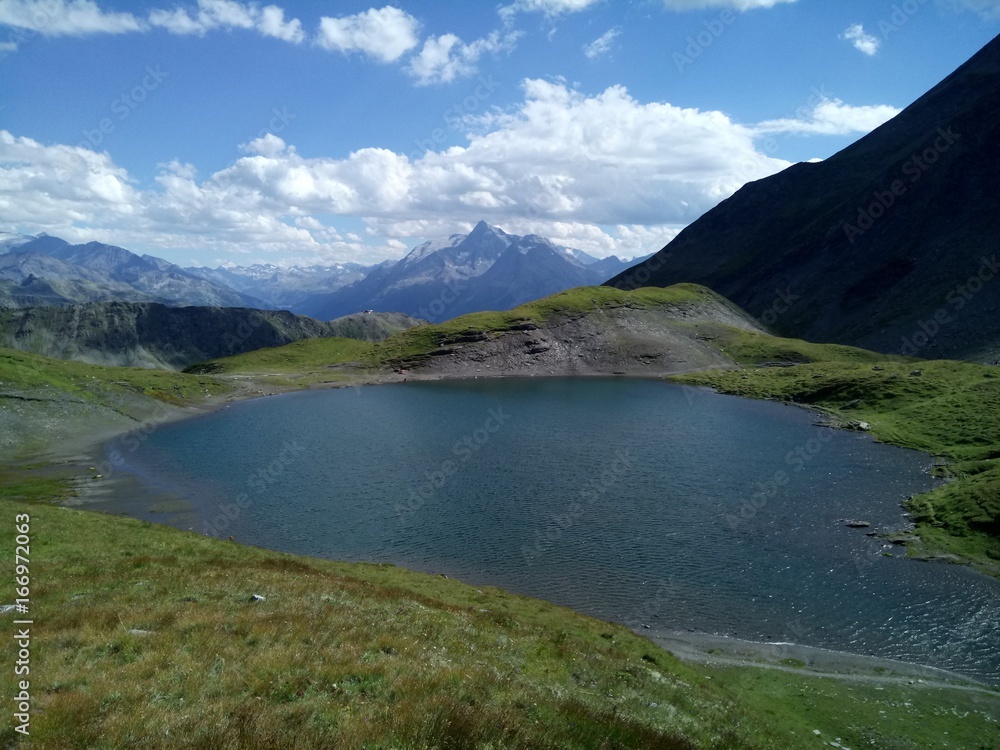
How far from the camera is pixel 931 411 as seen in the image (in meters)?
90.1

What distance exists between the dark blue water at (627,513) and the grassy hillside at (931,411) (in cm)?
380

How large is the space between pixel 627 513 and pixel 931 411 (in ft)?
219

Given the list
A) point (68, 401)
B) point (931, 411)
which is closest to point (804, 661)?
point (931, 411)

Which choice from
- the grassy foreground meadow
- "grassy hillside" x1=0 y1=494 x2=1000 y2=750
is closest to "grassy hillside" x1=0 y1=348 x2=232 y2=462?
the grassy foreground meadow

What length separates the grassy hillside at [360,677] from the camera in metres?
12.1

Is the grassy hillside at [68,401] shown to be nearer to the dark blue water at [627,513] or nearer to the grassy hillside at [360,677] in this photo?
the dark blue water at [627,513]

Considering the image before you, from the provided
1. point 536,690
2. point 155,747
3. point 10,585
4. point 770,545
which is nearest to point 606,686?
point 536,690

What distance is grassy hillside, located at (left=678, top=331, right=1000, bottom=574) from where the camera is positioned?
156 ft

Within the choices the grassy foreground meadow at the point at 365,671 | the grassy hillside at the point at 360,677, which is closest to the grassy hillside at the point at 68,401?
the grassy foreground meadow at the point at 365,671

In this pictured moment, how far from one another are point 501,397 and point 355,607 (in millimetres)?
116385

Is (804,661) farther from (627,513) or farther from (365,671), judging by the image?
(365,671)

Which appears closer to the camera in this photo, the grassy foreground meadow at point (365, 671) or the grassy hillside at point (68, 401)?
the grassy foreground meadow at point (365, 671)

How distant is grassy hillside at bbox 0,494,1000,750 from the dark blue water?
7093mm

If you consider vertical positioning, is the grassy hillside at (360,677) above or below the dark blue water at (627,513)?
above
